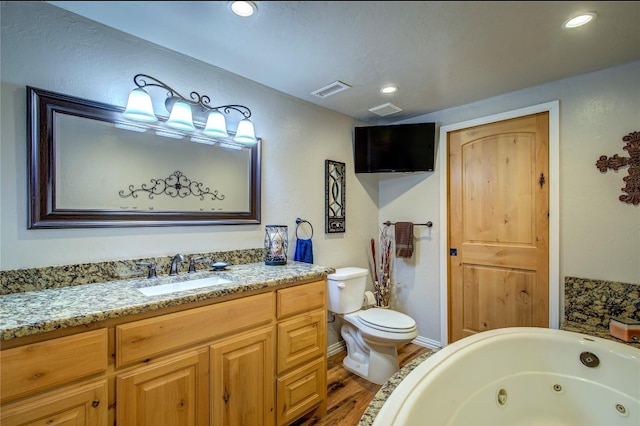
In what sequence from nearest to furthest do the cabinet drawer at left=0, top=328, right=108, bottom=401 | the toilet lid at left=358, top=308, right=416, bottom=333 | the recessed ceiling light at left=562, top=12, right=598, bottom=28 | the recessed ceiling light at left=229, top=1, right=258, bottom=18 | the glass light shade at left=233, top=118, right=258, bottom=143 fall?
1. the cabinet drawer at left=0, top=328, right=108, bottom=401
2. the recessed ceiling light at left=229, top=1, right=258, bottom=18
3. the recessed ceiling light at left=562, top=12, right=598, bottom=28
4. the glass light shade at left=233, top=118, right=258, bottom=143
5. the toilet lid at left=358, top=308, right=416, bottom=333

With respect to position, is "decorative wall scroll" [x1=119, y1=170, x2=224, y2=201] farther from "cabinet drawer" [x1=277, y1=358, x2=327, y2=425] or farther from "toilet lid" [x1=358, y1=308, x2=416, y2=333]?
"toilet lid" [x1=358, y1=308, x2=416, y2=333]

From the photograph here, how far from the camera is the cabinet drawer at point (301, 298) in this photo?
5.21 feet

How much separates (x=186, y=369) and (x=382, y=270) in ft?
6.74

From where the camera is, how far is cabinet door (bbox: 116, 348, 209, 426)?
1098 millimetres

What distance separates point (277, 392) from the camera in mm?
1565

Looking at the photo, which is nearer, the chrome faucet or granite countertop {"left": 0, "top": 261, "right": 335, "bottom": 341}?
granite countertop {"left": 0, "top": 261, "right": 335, "bottom": 341}

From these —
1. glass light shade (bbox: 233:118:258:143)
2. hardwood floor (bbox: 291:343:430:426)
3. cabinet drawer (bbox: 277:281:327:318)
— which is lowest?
hardwood floor (bbox: 291:343:430:426)

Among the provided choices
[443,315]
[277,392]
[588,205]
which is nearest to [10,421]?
[277,392]

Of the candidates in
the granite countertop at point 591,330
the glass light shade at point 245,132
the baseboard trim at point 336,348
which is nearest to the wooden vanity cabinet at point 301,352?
the baseboard trim at point 336,348

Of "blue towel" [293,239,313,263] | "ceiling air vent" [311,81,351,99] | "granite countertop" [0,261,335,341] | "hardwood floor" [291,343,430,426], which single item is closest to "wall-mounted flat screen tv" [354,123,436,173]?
"ceiling air vent" [311,81,351,99]

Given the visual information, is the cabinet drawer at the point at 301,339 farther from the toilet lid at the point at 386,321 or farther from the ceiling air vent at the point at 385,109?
the ceiling air vent at the point at 385,109

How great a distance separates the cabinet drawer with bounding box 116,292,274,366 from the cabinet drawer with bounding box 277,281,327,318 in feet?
0.25

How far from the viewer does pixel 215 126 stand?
1759mm

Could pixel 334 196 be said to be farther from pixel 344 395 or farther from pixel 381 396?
pixel 381 396
